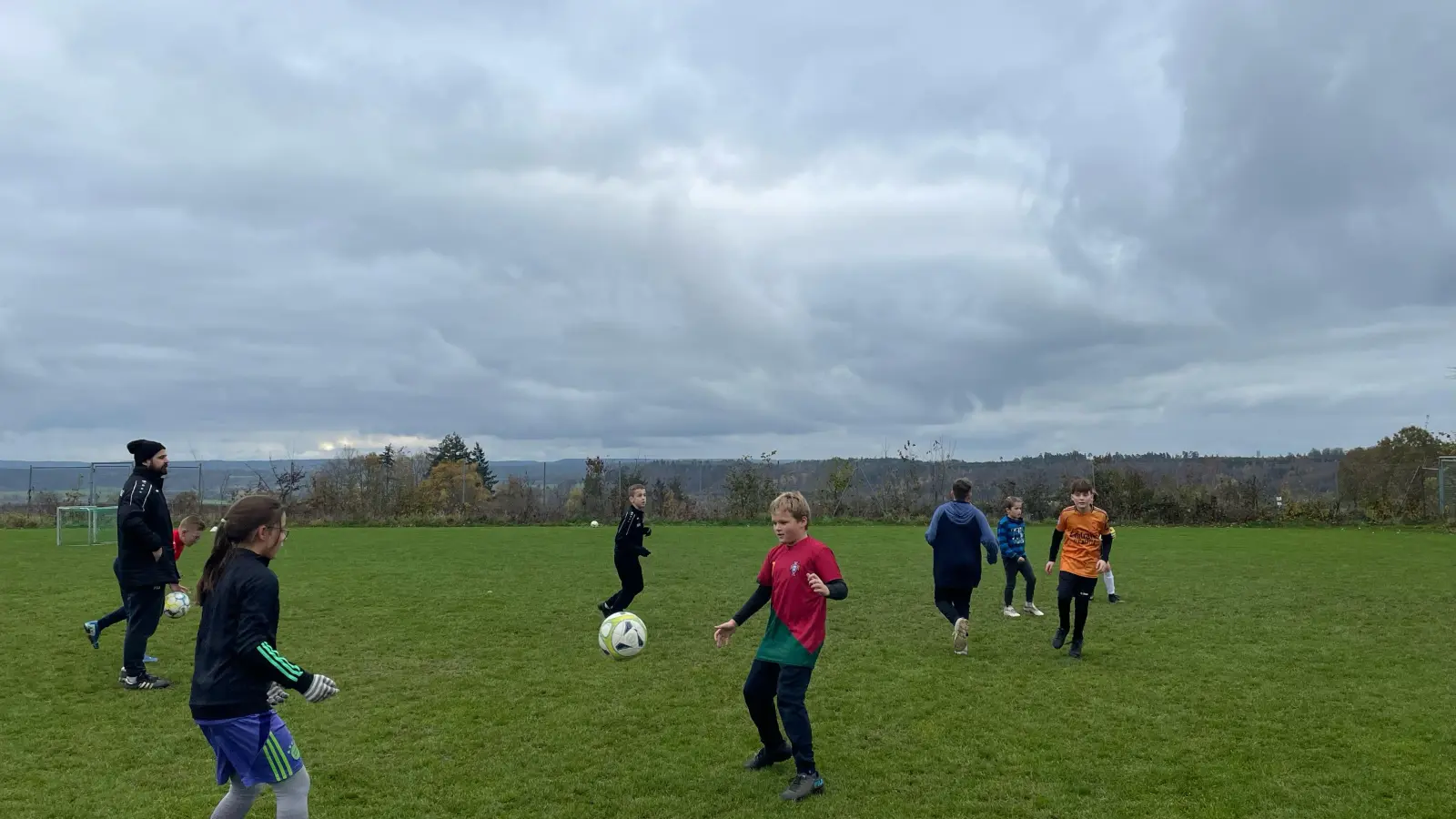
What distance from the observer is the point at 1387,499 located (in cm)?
3067

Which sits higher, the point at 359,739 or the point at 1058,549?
the point at 1058,549

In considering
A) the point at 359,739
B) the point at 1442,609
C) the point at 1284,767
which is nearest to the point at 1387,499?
the point at 1442,609

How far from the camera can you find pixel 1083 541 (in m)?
8.75

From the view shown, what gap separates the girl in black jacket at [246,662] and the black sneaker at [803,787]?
8.49ft

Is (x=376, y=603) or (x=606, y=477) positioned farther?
(x=606, y=477)

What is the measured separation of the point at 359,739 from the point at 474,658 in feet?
8.71

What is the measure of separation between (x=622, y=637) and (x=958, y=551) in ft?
11.4

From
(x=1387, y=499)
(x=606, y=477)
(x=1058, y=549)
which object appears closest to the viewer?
(x=1058, y=549)

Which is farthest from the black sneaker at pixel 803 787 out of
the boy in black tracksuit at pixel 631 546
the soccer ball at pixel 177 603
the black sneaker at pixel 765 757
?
the boy in black tracksuit at pixel 631 546

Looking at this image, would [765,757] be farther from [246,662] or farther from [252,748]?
[246,662]

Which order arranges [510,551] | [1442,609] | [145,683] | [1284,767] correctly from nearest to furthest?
[1284,767] < [145,683] < [1442,609] < [510,551]

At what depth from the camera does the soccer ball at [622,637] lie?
7617mm

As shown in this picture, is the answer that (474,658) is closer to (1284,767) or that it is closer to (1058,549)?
(1058,549)

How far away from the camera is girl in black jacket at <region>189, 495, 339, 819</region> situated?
3699 millimetres
